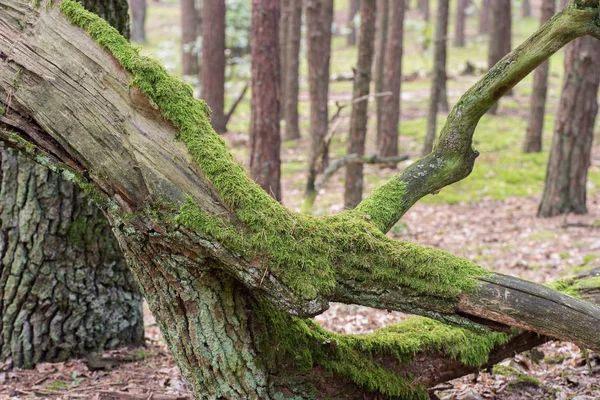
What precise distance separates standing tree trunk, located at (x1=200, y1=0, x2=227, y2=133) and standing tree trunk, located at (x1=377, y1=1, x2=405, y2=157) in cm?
374

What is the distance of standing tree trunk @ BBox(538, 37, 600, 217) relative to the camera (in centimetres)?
979

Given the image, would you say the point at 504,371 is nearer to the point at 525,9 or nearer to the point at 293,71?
the point at 293,71

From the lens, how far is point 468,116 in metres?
3.48

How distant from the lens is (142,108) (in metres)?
3.15

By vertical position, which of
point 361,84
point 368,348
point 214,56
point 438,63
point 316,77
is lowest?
point 368,348

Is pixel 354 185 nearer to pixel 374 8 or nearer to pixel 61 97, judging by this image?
pixel 374 8

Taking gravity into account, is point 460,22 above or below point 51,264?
above

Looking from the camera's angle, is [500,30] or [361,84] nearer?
[361,84]

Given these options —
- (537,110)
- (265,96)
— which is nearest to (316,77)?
(265,96)

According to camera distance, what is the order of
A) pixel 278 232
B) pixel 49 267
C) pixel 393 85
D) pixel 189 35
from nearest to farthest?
pixel 278 232 → pixel 49 267 → pixel 393 85 → pixel 189 35

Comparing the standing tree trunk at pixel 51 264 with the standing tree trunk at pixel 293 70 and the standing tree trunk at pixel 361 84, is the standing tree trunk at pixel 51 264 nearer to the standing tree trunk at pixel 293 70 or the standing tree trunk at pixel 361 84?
the standing tree trunk at pixel 361 84

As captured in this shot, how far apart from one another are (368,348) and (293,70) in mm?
11614

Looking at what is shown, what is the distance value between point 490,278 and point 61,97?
245 centimetres

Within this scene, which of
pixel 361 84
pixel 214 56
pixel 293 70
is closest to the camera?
pixel 361 84
